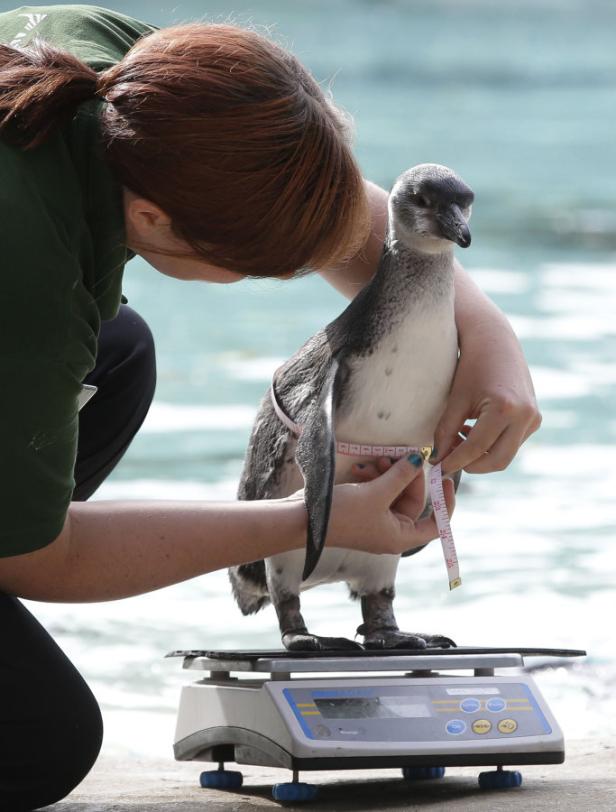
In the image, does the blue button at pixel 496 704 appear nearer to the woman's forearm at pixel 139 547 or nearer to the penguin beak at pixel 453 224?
the woman's forearm at pixel 139 547

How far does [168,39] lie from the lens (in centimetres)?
141

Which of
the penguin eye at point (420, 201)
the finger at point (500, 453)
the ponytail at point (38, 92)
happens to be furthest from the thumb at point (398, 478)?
the ponytail at point (38, 92)

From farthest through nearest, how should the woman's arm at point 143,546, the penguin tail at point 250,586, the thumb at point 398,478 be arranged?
the penguin tail at point 250,586 < the thumb at point 398,478 < the woman's arm at point 143,546

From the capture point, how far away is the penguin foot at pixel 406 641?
1714 mm

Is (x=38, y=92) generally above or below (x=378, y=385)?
above

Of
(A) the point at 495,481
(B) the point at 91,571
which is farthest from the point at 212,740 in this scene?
(A) the point at 495,481

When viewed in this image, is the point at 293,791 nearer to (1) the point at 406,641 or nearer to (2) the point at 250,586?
(1) the point at 406,641

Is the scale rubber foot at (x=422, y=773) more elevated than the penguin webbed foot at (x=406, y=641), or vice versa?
the penguin webbed foot at (x=406, y=641)

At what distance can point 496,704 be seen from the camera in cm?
160

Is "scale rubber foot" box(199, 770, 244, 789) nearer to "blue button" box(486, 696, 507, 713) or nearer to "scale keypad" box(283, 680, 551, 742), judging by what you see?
"scale keypad" box(283, 680, 551, 742)

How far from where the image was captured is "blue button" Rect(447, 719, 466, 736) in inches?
61.1

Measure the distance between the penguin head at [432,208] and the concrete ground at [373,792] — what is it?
64cm

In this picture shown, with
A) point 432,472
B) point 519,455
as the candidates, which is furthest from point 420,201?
point 519,455

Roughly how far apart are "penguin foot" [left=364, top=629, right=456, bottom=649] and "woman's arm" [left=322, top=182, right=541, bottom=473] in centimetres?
22
